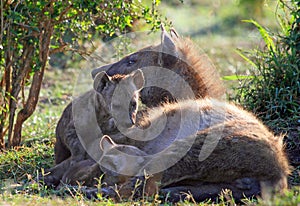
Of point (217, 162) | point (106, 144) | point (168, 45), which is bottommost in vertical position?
point (217, 162)

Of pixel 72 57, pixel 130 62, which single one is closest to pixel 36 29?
pixel 72 57

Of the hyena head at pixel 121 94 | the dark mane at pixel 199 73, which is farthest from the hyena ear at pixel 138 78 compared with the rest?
the dark mane at pixel 199 73

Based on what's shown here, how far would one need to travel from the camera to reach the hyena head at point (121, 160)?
196 inches

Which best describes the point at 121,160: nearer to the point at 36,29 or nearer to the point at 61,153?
the point at 61,153

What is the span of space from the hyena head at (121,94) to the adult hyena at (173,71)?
75cm

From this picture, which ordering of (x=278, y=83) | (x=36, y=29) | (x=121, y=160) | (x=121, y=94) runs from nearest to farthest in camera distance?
(x=121, y=160) → (x=121, y=94) → (x=36, y=29) → (x=278, y=83)

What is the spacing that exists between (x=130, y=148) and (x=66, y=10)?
7.25 ft

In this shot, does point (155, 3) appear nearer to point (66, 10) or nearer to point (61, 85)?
point (66, 10)

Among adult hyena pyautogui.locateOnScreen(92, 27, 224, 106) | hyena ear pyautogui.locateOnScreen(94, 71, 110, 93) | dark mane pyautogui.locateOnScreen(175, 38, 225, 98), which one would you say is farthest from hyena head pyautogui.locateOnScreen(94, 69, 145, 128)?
dark mane pyautogui.locateOnScreen(175, 38, 225, 98)

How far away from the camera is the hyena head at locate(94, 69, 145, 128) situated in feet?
18.9

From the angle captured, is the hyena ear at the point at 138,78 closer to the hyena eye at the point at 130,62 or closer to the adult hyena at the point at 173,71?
the adult hyena at the point at 173,71

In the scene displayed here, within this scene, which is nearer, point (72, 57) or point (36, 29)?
point (36, 29)

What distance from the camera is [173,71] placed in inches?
263

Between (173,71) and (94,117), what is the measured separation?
1062mm
